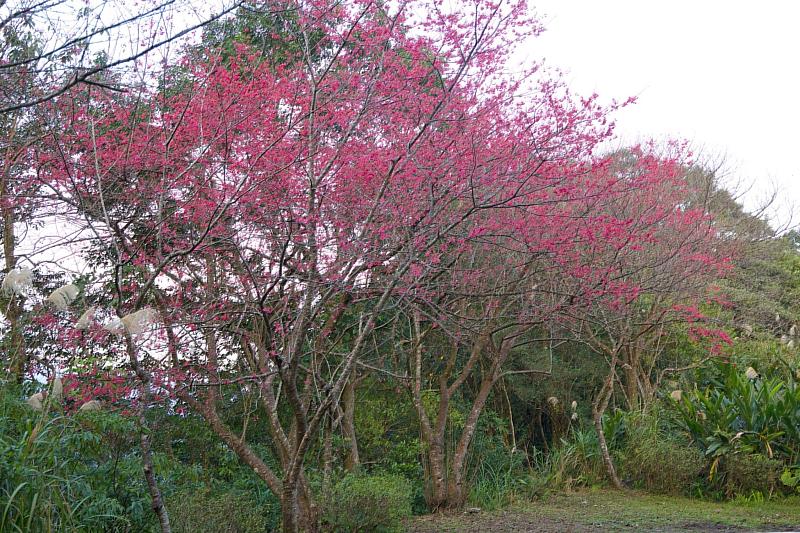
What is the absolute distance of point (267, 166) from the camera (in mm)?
5465

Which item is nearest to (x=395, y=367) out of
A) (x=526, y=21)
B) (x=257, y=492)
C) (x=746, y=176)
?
(x=257, y=492)

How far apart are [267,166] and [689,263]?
17.7ft

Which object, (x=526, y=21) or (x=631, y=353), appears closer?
(x=526, y=21)

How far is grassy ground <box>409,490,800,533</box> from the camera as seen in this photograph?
22.5ft

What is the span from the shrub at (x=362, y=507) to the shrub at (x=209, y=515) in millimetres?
581

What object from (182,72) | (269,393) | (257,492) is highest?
(182,72)

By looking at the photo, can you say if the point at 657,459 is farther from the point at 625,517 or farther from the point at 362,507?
the point at 362,507

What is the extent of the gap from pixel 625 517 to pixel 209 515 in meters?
4.13

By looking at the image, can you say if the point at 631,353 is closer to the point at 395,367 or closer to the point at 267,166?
the point at 395,367

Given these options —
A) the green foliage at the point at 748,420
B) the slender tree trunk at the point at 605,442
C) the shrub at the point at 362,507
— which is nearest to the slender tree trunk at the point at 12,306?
the shrub at the point at 362,507

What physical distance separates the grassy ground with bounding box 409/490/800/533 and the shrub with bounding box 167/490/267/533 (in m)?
1.82

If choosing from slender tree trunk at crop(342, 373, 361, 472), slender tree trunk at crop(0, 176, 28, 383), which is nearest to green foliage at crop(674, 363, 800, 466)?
slender tree trunk at crop(342, 373, 361, 472)

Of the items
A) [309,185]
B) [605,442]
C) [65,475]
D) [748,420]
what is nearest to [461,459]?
[605,442]

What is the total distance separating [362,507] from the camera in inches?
239
